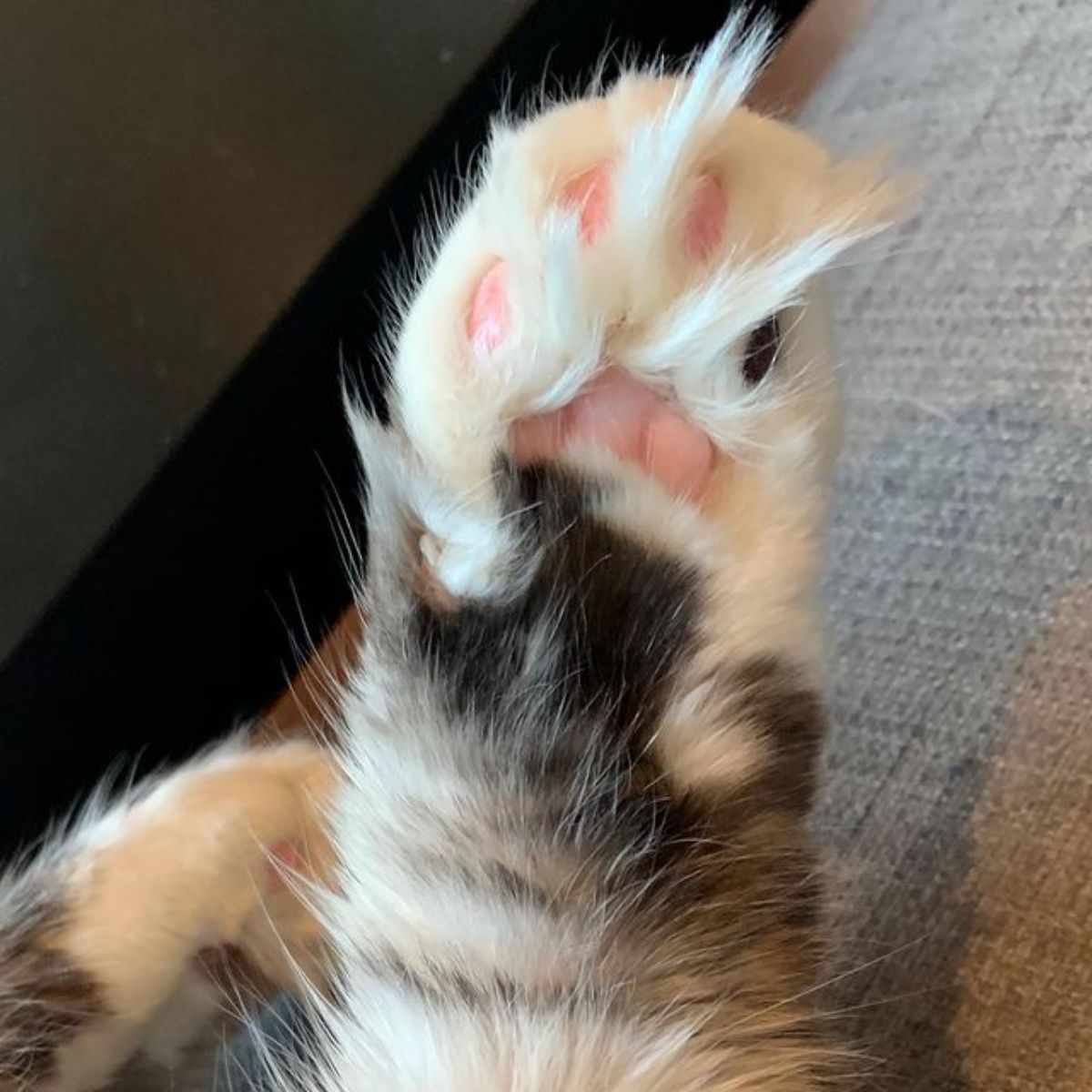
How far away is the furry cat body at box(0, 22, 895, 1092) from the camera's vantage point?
13.4 inches

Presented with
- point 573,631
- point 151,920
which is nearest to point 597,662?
point 573,631

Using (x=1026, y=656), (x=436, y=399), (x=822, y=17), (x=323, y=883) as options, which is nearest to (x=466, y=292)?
(x=436, y=399)

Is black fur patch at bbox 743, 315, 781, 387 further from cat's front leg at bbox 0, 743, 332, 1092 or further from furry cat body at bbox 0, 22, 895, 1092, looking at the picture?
cat's front leg at bbox 0, 743, 332, 1092

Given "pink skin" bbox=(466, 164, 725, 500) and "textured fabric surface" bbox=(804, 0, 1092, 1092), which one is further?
"textured fabric surface" bbox=(804, 0, 1092, 1092)

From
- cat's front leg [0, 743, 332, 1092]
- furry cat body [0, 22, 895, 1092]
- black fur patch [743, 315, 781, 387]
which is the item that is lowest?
cat's front leg [0, 743, 332, 1092]

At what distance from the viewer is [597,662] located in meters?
0.36

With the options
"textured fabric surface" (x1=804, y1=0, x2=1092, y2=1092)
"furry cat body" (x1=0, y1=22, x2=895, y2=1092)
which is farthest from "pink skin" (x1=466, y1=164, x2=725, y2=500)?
"textured fabric surface" (x1=804, y1=0, x2=1092, y2=1092)

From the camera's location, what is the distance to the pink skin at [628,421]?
37 centimetres

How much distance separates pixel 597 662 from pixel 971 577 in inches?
10.6

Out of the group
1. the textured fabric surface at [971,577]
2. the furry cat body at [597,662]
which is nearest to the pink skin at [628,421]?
the furry cat body at [597,662]

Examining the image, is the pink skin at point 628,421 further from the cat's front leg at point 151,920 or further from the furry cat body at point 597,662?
the cat's front leg at point 151,920

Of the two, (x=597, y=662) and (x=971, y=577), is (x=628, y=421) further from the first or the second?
(x=971, y=577)

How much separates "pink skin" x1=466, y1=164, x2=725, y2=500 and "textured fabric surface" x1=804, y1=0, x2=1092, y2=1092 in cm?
13

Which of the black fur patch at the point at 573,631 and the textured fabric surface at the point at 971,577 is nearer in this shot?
the black fur patch at the point at 573,631
